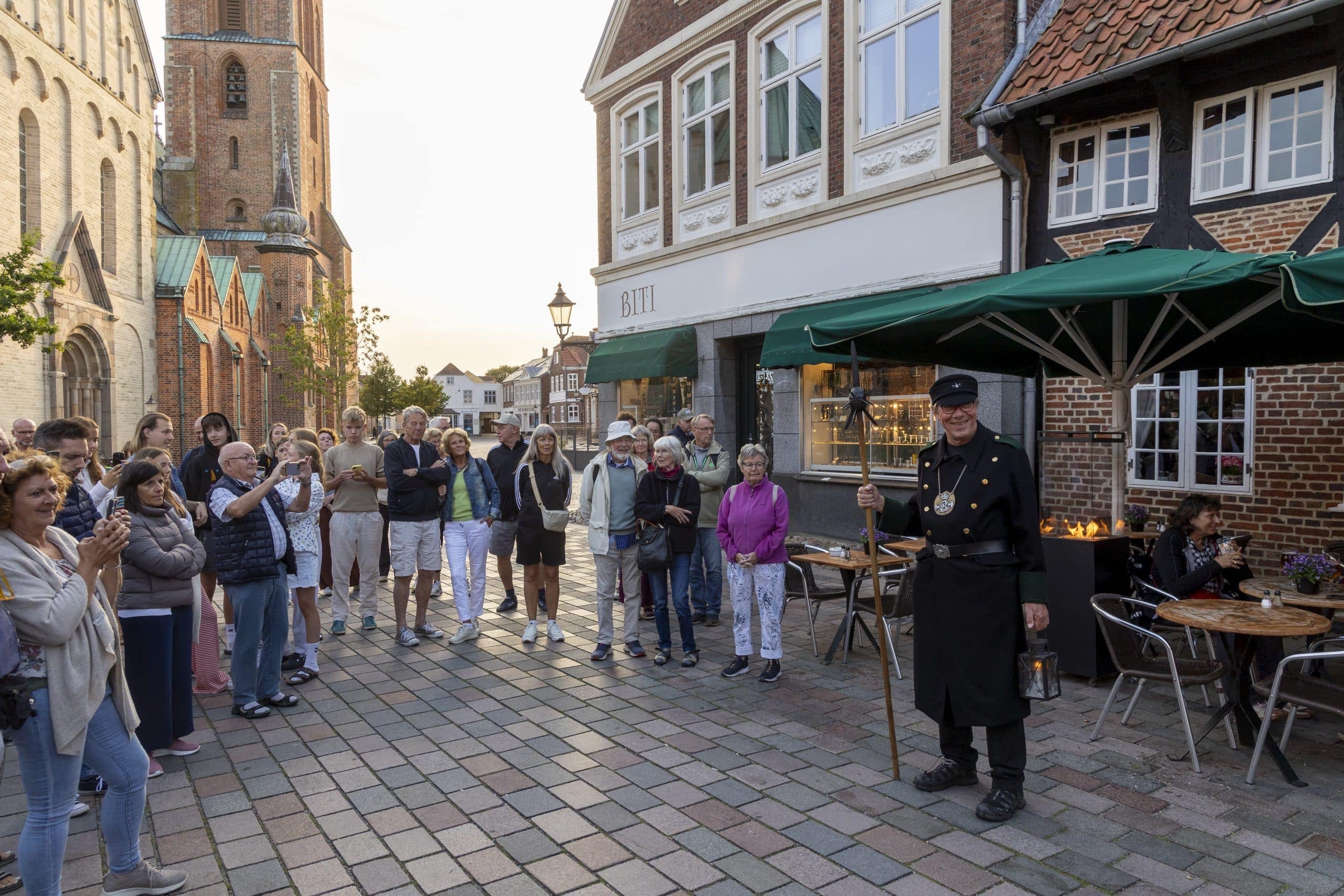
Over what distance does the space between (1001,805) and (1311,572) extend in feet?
10.4

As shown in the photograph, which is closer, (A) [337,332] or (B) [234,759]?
(B) [234,759]

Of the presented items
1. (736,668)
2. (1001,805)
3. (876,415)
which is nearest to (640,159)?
(876,415)

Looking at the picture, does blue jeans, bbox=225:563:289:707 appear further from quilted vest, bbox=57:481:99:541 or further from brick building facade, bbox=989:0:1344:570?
brick building facade, bbox=989:0:1344:570

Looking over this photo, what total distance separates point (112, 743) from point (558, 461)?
459 cm

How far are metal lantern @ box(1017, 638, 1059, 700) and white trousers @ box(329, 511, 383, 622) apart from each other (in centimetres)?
551

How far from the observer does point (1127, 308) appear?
636 centimetres

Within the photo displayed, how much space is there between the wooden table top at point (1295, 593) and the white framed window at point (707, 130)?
34.8ft

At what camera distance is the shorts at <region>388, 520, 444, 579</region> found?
7.29 m

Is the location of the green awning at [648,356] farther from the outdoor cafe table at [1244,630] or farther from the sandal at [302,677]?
the outdoor cafe table at [1244,630]

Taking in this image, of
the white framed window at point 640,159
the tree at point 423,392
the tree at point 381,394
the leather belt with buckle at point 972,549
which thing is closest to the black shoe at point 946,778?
the leather belt with buckle at point 972,549

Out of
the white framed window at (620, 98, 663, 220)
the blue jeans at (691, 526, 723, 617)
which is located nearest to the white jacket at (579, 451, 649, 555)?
the blue jeans at (691, 526, 723, 617)

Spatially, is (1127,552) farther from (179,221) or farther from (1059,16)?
(179,221)

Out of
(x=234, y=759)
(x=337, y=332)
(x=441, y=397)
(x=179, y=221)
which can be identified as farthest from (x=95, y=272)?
(x=441, y=397)

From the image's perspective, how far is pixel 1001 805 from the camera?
12.8ft
